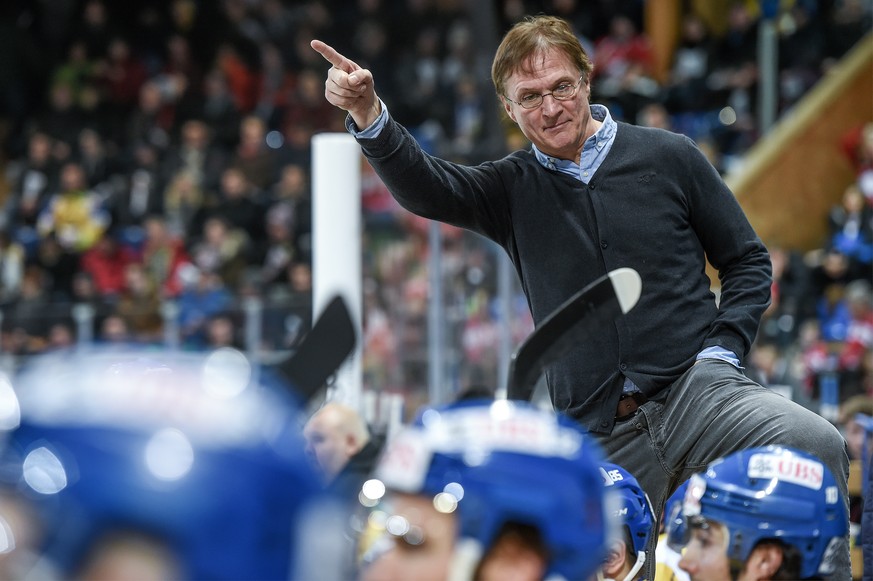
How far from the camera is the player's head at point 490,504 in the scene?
1.75 m

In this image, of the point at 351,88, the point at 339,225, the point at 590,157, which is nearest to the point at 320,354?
the point at 351,88

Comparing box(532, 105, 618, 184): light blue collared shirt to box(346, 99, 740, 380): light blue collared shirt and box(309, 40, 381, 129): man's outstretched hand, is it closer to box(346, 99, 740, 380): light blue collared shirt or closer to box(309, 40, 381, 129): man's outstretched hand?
box(346, 99, 740, 380): light blue collared shirt

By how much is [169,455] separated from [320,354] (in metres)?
0.78

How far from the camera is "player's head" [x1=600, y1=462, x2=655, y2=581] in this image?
114 inches

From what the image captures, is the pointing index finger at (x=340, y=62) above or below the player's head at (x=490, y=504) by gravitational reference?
above

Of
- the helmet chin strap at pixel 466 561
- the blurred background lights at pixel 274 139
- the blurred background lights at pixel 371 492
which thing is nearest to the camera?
the helmet chin strap at pixel 466 561

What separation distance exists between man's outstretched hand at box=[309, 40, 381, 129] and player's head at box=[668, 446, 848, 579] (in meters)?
1.17

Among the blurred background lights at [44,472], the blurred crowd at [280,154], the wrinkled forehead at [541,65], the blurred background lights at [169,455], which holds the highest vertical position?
the wrinkled forehead at [541,65]

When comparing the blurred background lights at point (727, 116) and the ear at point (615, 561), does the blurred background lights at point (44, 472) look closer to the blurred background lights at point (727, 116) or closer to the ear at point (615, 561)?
the ear at point (615, 561)

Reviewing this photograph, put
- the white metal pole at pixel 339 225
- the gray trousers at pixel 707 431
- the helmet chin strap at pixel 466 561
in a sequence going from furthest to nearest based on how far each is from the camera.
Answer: the white metal pole at pixel 339 225 < the gray trousers at pixel 707 431 < the helmet chin strap at pixel 466 561

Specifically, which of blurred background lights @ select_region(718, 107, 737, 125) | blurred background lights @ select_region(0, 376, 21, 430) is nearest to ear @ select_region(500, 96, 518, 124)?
blurred background lights @ select_region(0, 376, 21, 430)

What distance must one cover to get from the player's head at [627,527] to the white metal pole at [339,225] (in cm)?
218

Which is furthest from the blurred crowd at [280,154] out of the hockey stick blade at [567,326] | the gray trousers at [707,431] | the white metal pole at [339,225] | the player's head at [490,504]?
the player's head at [490,504]

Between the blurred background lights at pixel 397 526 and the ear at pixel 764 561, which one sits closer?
the blurred background lights at pixel 397 526
